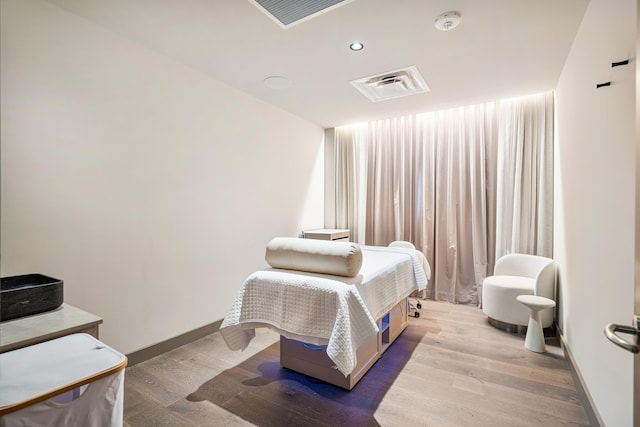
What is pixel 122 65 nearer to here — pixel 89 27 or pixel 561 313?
pixel 89 27

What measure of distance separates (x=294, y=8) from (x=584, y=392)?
2.89 m

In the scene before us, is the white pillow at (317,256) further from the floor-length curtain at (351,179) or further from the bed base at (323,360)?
the floor-length curtain at (351,179)

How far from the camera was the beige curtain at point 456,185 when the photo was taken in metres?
3.42

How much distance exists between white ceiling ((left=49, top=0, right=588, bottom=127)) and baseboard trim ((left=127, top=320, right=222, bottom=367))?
2356 millimetres

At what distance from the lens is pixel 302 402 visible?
6.11 ft

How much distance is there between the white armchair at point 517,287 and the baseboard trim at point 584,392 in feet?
→ 1.50

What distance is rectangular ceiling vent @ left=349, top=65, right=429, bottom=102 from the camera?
2.84 m

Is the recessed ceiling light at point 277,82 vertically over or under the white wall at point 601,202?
over

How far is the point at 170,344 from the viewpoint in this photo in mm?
2549

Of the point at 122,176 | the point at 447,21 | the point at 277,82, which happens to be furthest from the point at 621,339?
the point at 277,82

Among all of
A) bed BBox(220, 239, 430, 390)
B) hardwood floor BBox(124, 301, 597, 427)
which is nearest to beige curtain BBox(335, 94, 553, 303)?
hardwood floor BBox(124, 301, 597, 427)

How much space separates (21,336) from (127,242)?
1.04 metres

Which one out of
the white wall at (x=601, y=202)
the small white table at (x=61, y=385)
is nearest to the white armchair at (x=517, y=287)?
the white wall at (x=601, y=202)

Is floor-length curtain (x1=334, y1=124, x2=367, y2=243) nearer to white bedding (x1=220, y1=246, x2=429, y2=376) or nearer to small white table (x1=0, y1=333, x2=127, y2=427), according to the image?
white bedding (x1=220, y1=246, x2=429, y2=376)
